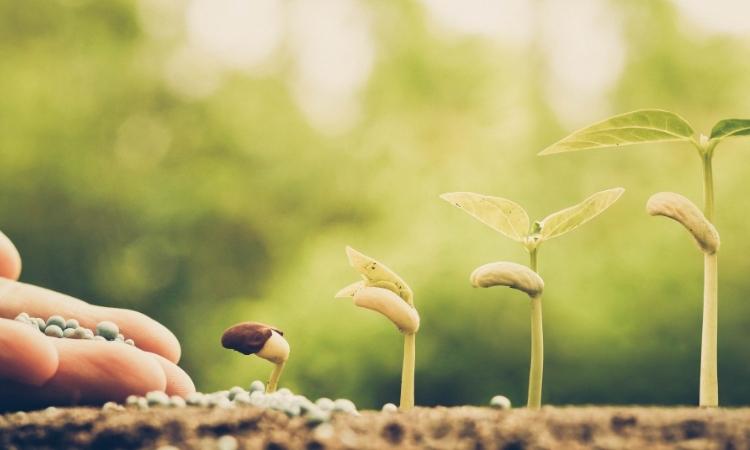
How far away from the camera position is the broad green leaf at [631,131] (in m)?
0.63

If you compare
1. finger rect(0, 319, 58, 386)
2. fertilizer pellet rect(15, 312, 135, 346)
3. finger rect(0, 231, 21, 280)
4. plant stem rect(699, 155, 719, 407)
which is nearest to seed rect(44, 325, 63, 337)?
fertilizer pellet rect(15, 312, 135, 346)

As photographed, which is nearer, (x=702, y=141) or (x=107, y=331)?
(x=702, y=141)

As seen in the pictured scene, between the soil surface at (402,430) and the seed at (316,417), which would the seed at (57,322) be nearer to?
the soil surface at (402,430)

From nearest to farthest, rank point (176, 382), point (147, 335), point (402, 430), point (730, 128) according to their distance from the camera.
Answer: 1. point (402, 430)
2. point (730, 128)
3. point (176, 382)
4. point (147, 335)

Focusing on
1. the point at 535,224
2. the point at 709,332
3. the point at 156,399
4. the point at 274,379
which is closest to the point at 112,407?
the point at 156,399

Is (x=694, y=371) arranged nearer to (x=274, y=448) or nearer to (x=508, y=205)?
(x=508, y=205)

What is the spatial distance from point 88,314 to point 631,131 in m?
0.62

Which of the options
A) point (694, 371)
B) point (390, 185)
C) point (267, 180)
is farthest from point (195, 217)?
point (694, 371)

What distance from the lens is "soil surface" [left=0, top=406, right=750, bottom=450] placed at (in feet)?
1.61

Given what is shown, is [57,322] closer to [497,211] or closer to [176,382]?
[176,382]

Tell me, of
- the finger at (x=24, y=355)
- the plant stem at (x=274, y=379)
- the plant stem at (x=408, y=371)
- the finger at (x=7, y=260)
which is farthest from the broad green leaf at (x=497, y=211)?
the finger at (x=7, y=260)

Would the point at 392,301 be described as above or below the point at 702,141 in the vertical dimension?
below

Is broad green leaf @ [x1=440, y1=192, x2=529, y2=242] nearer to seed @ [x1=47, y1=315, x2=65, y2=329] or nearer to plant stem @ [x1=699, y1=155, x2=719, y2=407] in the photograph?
plant stem @ [x1=699, y1=155, x2=719, y2=407]

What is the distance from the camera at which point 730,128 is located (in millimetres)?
629
